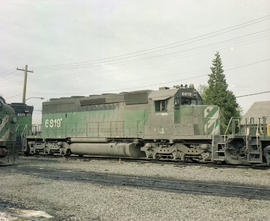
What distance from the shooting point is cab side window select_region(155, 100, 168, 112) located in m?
13.5

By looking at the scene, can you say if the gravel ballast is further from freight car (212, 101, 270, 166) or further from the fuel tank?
the fuel tank

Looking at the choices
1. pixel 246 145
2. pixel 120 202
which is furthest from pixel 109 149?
pixel 120 202

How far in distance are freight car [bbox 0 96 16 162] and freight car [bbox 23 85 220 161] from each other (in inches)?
190

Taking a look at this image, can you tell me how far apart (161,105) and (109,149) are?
145 inches

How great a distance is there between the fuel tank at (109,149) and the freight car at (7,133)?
4.75 m

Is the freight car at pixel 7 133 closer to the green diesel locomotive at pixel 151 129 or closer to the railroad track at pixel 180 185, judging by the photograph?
the railroad track at pixel 180 185

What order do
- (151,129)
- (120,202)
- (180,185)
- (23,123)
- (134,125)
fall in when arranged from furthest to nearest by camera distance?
(23,123)
(134,125)
(151,129)
(180,185)
(120,202)

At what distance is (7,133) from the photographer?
38.4 ft

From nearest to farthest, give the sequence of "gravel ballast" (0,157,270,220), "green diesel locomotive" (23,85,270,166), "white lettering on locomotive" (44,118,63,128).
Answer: "gravel ballast" (0,157,270,220)
"green diesel locomotive" (23,85,270,166)
"white lettering on locomotive" (44,118,63,128)

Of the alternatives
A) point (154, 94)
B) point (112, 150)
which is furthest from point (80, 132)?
point (154, 94)

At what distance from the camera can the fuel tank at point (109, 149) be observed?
14281 millimetres

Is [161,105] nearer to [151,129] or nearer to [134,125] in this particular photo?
[151,129]

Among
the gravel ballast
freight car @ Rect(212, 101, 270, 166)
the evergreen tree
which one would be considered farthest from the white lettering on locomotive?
the evergreen tree

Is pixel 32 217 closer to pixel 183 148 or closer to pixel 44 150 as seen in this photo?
pixel 183 148
